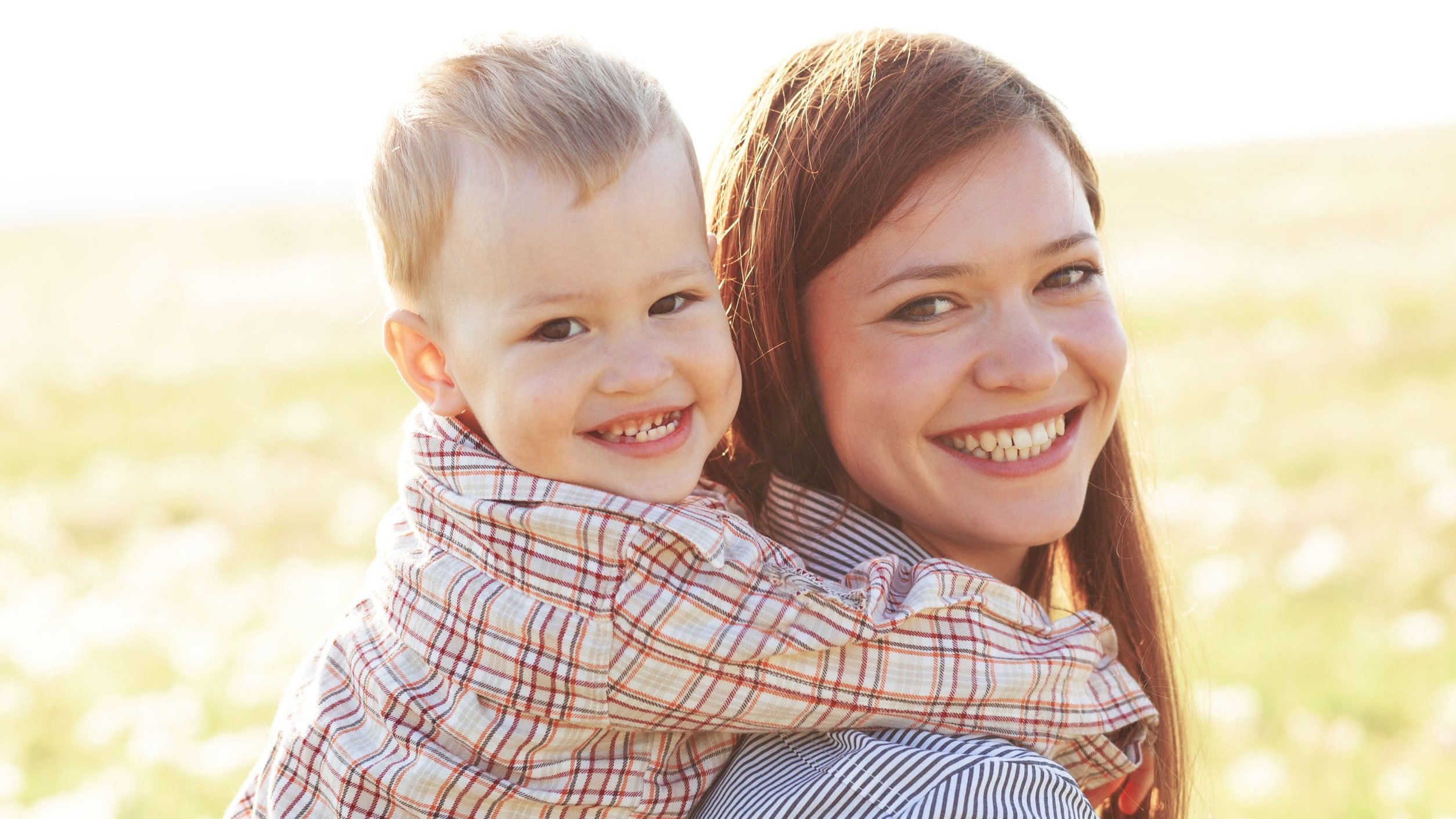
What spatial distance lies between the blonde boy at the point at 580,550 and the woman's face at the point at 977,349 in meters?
0.31

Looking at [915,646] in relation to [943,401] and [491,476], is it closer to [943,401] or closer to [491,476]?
[943,401]

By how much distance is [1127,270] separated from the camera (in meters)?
12.9

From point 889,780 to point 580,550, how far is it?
588mm

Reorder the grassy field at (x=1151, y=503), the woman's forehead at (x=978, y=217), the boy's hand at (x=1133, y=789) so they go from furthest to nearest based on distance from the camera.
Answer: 1. the grassy field at (x=1151, y=503)
2. the boy's hand at (x=1133, y=789)
3. the woman's forehead at (x=978, y=217)

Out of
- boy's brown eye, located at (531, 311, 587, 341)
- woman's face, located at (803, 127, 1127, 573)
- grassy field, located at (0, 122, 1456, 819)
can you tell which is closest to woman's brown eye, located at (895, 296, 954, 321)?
woman's face, located at (803, 127, 1127, 573)

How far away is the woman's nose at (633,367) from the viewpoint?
2.29m

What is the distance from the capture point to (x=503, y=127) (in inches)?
90.4

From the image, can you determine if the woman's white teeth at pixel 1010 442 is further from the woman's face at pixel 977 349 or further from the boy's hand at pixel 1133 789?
the boy's hand at pixel 1133 789

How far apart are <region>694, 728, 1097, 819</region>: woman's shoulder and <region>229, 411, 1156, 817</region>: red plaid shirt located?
0.28 ft

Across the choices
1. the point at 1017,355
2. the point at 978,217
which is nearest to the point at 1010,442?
the point at 1017,355

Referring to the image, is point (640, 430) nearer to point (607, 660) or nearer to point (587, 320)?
point (587, 320)

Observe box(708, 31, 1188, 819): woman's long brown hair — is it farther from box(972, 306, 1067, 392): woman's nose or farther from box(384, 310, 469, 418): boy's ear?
box(384, 310, 469, 418): boy's ear

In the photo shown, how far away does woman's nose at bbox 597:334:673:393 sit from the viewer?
2295 millimetres

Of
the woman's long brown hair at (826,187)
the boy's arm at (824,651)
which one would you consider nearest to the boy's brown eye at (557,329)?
the boy's arm at (824,651)
